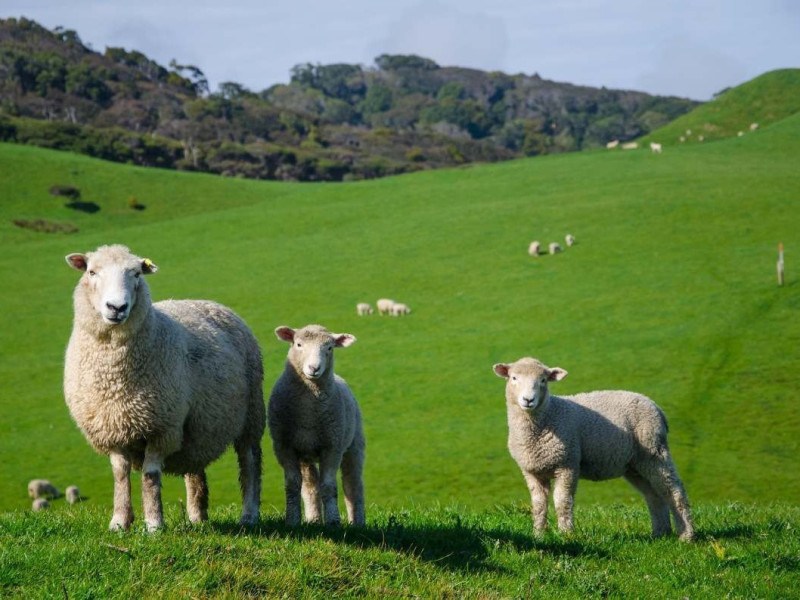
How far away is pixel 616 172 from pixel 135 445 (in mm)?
62690

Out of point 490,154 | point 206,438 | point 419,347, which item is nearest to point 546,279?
point 419,347

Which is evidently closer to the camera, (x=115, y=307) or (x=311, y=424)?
(x=115, y=307)

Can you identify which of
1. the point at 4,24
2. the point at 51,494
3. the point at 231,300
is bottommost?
the point at 51,494

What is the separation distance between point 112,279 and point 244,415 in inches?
102

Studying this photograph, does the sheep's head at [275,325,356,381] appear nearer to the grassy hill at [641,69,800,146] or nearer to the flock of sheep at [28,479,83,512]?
the flock of sheep at [28,479,83,512]

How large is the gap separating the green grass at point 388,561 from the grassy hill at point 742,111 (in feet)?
282

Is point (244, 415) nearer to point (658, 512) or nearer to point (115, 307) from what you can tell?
point (115, 307)

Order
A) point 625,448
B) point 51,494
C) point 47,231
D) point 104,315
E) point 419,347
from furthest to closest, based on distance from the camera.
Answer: point 47,231, point 419,347, point 51,494, point 625,448, point 104,315

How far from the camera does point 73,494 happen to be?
28.4 metres

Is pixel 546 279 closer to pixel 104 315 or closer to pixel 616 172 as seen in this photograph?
pixel 616 172

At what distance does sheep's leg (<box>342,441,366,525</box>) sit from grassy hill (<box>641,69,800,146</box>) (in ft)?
279

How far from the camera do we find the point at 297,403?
9984 mm

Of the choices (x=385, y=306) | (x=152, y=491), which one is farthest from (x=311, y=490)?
(x=385, y=306)

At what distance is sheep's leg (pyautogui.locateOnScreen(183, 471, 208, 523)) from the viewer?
9.91 metres
